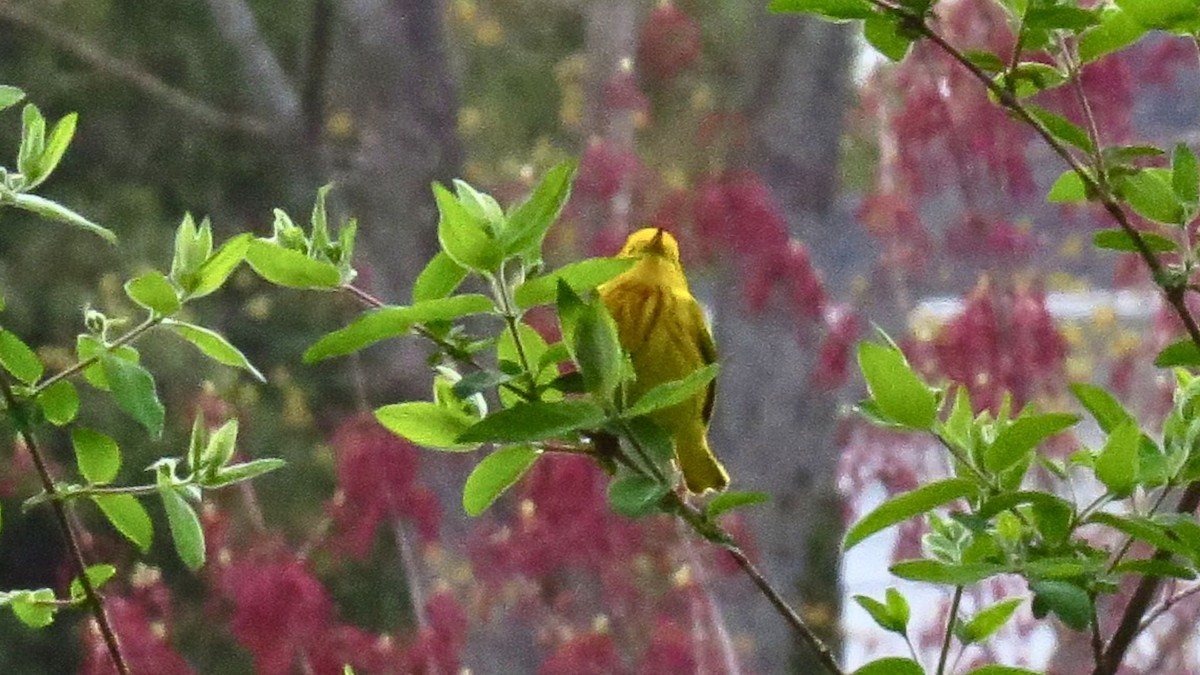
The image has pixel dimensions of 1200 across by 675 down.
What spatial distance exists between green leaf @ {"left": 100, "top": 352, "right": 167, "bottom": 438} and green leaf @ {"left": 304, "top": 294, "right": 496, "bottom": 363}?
73 millimetres

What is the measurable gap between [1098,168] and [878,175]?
1.59m

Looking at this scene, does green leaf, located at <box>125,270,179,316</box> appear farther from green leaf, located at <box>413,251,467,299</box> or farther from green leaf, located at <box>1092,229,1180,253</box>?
green leaf, located at <box>1092,229,1180,253</box>

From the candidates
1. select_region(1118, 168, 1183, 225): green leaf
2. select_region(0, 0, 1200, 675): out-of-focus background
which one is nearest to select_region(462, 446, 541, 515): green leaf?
select_region(1118, 168, 1183, 225): green leaf

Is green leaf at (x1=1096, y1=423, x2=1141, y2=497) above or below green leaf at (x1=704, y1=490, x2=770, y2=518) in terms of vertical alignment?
above

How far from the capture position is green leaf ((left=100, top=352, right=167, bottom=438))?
1.61 ft

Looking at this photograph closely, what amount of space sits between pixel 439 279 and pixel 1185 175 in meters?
0.25

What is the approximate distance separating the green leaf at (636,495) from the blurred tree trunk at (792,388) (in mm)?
1497

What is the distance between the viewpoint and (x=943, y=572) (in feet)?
1.43

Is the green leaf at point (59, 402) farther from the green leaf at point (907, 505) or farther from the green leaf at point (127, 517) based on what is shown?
the green leaf at point (907, 505)

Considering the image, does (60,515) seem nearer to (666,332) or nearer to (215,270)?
(215,270)

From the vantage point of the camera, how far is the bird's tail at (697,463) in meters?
0.78

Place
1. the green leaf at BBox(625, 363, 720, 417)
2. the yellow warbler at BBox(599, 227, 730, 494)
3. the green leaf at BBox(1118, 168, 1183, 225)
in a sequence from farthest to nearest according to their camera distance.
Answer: the yellow warbler at BBox(599, 227, 730, 494) < the green leaf at BBox(1118, 168, 1183, 225) < the green leaf at BBox(625, 363, 720, 417)

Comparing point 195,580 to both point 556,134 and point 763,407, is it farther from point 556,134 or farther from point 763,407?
point 556,134

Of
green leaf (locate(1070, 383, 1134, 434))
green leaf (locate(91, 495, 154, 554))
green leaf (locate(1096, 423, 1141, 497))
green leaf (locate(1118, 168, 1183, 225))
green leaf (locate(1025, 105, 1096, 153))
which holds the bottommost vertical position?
green leaf (locate(91, 495, 154, 554))
